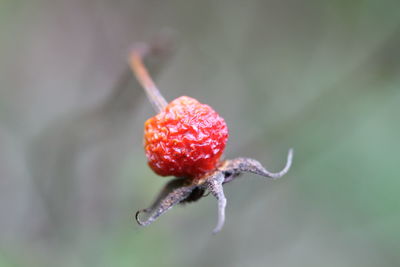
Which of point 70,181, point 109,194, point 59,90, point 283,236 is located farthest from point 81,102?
point 283,236

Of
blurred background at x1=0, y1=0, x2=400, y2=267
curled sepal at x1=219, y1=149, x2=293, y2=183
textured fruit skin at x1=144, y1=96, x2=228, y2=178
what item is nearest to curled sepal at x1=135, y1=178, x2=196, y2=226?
textured fruit skin at x1=144, y1=96, x2=228, y2=178

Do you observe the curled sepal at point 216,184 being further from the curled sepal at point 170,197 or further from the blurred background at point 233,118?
the blurred background at point 233,118

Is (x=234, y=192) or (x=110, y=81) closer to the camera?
(x=234, y=192)

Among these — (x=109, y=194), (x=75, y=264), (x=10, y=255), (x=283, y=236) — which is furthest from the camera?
(x=283, y=236)

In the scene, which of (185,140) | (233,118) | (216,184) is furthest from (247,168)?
(233,118)

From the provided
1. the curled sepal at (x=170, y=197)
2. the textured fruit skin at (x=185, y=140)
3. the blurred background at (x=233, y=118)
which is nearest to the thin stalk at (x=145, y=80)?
the textured fruit skin at (x=185, y=140)

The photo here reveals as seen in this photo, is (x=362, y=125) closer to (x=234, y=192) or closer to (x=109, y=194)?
(x=234, y=192)
